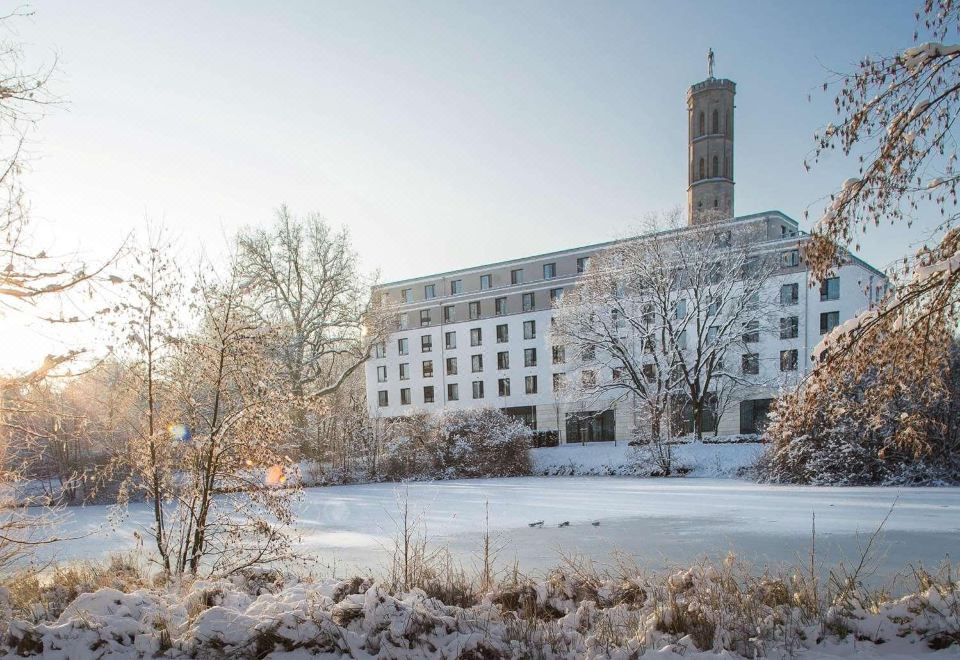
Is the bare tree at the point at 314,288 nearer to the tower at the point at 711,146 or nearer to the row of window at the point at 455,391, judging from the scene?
the row of window at the point at 455,391

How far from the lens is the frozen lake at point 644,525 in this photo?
825cm

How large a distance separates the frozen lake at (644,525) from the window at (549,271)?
31.4 meters

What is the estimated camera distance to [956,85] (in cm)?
463

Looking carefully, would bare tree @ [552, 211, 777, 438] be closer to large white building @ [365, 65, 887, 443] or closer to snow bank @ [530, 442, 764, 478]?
snow bank @ [530, 442, 764, 478]

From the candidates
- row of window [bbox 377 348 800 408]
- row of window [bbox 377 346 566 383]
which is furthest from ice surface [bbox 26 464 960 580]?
row of window [bbox 377 346 566 383]

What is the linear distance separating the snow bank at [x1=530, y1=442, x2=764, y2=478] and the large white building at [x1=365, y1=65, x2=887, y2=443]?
34.9ft

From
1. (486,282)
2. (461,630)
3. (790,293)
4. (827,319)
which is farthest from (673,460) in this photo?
(486,282)

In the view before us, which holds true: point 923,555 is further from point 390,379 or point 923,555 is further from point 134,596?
point 390,379

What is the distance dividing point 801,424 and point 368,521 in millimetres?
10133

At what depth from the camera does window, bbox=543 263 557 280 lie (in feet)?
161

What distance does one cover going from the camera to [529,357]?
49.4 m

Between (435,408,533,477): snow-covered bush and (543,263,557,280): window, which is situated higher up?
(543,263,557,280): window

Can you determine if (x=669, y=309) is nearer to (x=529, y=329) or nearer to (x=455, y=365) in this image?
(x=529, y=329)

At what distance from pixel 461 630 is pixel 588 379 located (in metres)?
25.7
